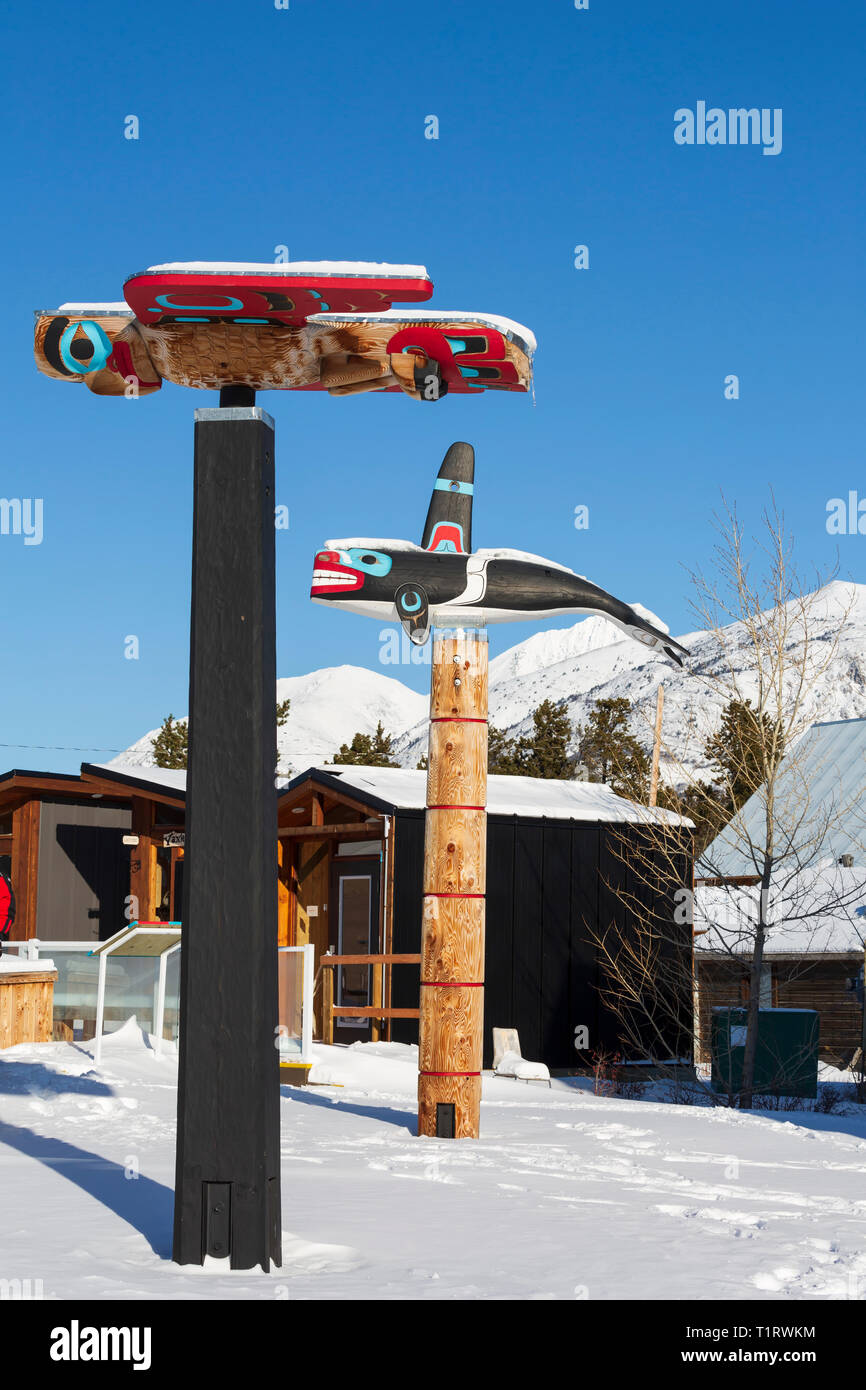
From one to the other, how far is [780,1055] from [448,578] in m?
9.16

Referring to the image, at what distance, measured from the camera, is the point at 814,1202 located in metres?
7.54

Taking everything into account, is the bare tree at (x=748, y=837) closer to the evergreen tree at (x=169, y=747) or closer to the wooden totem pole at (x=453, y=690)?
the wooden totem pole at (x=453, y=690)

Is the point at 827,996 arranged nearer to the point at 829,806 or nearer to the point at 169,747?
the point at 829,806

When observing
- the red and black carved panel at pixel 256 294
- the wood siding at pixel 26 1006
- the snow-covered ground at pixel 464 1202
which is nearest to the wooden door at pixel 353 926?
the wood siding at pixel 26 1006

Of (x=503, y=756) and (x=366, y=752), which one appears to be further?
(x=503, y=756)

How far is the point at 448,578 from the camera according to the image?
10.9m

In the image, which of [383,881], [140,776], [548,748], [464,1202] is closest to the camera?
[464,1202]

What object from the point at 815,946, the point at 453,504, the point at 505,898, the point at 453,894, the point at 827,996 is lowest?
the point at 827,996

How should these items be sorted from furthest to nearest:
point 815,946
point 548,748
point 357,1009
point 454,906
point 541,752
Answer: point 548,748, point 541,752, point 815,946, point 357,1009, point 454,906

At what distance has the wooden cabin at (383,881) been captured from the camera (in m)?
19.4

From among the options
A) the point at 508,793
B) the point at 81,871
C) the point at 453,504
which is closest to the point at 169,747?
the point at 81,871

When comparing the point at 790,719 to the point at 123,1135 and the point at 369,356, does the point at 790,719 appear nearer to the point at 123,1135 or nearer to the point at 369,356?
the point at 123,1135
